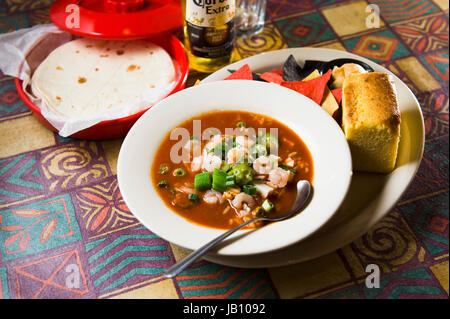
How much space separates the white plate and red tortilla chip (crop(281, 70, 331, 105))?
14.9 inches

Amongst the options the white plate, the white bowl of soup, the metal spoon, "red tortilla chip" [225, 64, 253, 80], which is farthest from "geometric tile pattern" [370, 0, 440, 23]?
the metal spoon

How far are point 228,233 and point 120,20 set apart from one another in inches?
56.1

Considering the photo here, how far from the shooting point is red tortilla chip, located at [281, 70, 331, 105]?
83.4 inches

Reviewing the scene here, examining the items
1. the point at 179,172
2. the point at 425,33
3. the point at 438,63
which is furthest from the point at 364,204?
the point at 425,33

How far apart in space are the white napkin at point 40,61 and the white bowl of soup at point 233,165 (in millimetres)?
303

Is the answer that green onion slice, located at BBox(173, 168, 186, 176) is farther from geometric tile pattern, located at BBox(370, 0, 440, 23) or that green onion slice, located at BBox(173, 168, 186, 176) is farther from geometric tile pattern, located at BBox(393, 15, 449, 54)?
geometric tile pattern, located at BBox(370, 0, 440, 23)

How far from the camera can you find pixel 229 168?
187cm

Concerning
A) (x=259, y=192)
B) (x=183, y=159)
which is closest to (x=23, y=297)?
(x=183, y=159)

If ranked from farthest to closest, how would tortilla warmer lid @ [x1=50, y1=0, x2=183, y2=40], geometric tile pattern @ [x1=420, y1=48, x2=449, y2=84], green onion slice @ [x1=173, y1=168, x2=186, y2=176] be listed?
geometric tile pattern @ [x1=420, y1=48, x2=449, y2=84], tortilla warmer lid @ [x1=50, y1=0, x2=183, y2=40], green onion slice @ [x1=173, y1=168, x2=186, y2=176]

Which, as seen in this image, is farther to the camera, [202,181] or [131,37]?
[131,37]

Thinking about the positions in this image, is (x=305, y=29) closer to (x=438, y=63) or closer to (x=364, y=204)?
(x=438, y=63)

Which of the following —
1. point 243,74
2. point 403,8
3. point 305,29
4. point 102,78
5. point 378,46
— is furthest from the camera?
point 403,8

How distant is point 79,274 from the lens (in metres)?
1.86

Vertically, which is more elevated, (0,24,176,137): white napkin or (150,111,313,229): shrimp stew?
(150,111,313,229): shrimp stew
